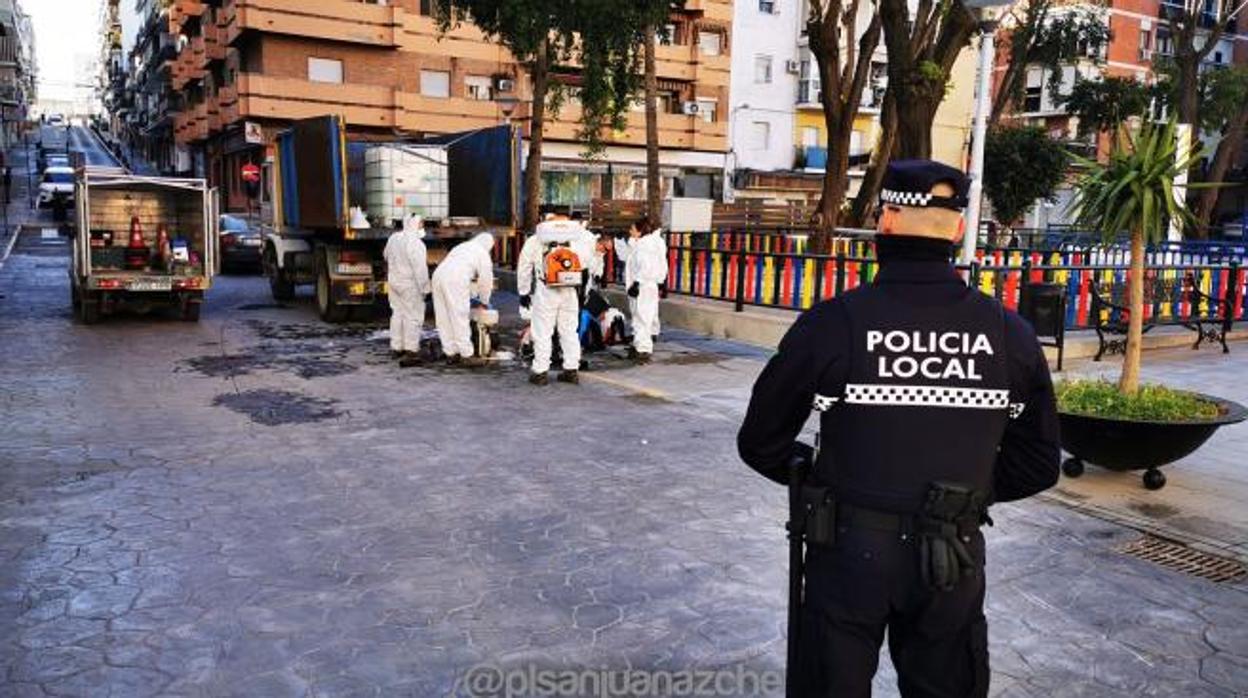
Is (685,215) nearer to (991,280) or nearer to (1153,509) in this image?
(991,280)

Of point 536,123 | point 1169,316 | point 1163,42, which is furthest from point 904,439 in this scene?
point 1163,42

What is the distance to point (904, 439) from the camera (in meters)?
2.65

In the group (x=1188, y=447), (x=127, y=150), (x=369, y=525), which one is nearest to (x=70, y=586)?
(x=369, y=525)

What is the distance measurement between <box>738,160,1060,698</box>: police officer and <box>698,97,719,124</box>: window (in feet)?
137

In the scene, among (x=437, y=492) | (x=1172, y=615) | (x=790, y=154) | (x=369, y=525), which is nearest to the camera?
(x=1172, y=615)

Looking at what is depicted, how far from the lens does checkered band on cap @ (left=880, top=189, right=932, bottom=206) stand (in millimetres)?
2781

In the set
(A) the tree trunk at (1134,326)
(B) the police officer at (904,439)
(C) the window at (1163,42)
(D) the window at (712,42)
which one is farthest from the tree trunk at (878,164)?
(C) the window at (1163,42)

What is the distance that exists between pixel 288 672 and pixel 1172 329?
13.5 m

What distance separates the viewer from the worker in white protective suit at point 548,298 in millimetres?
10422

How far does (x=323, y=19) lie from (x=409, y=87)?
152 inches

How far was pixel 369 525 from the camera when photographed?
578cm

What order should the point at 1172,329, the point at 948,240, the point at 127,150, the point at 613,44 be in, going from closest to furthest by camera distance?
the point at 948,240, the point at 1172,329, the point at 613,44, the point at 127,150

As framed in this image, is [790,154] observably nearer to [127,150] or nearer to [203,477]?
[203,477]

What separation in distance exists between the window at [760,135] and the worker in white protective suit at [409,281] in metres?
34.7
